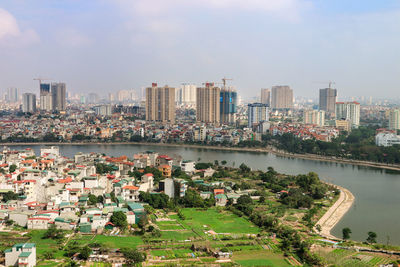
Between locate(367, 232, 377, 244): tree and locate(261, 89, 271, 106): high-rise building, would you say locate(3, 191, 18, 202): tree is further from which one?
locate(261, 89, 271, 106): high-rise building

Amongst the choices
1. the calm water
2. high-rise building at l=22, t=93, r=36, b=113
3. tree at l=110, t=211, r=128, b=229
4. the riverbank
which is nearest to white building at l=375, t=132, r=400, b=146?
the calm water

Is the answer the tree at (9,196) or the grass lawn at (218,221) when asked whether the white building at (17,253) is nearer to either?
the grass lawn at (218,221)

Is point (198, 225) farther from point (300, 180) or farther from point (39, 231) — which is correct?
point (300, 180)

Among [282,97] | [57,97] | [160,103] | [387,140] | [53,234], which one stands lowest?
[53,234]

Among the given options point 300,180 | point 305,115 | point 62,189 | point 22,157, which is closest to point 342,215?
point 300,180

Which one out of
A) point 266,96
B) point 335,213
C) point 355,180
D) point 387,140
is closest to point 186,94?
point 266,96

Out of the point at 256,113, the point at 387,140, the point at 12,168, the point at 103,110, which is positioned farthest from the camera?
the point at 103,110

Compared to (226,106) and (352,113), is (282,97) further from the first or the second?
(226,106)
